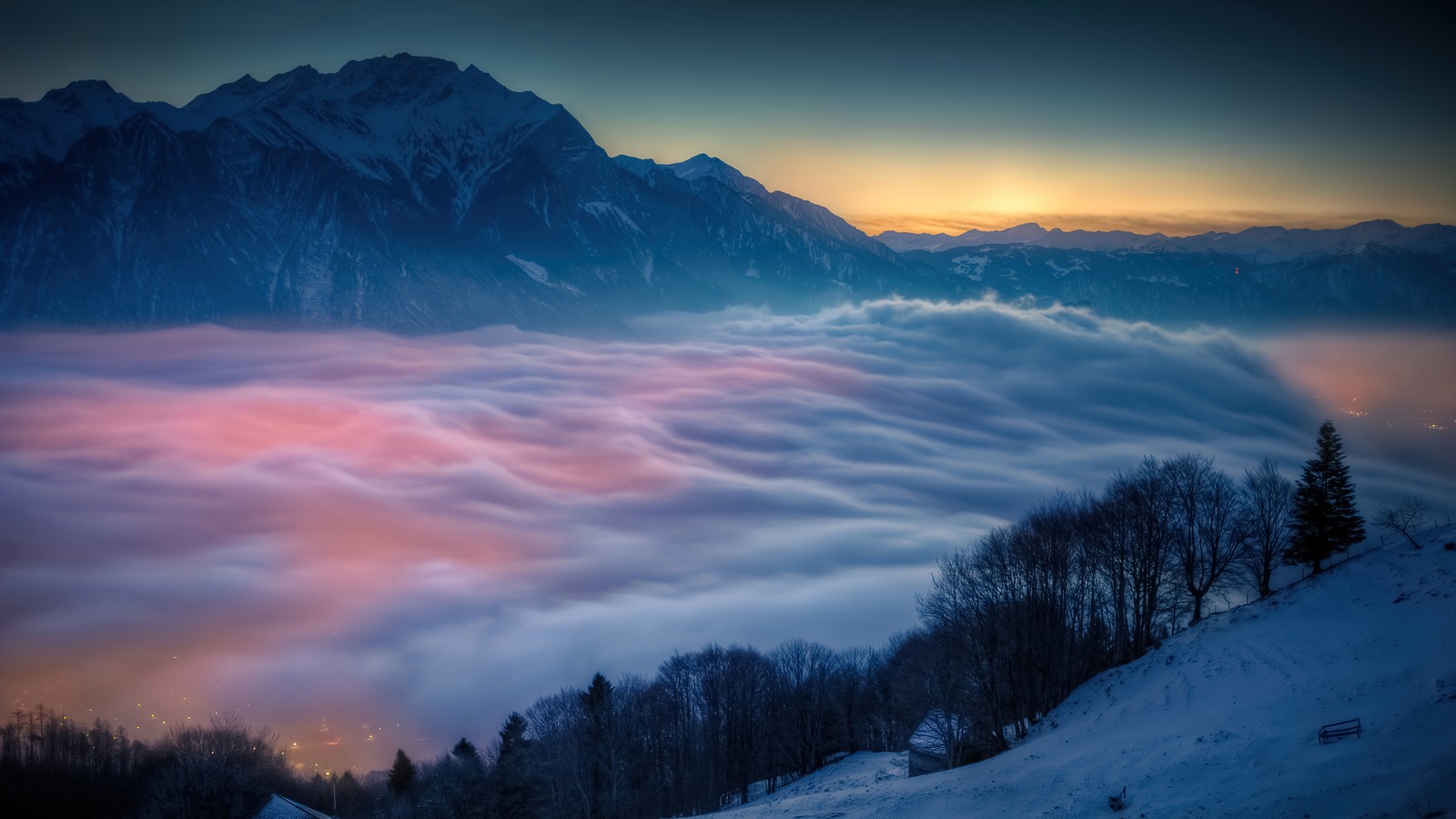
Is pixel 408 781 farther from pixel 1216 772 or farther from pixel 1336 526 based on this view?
pixel 1336 526

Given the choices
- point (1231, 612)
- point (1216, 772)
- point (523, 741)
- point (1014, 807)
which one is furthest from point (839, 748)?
point (1216, 772)

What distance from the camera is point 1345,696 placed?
34656 mm

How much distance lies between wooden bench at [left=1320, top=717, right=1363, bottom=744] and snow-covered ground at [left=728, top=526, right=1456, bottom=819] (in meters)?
0.45

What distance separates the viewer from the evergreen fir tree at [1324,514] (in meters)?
50.6

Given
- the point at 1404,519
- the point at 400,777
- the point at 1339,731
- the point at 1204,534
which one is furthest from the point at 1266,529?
the point at 400,777

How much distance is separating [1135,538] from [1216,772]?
31.0 m

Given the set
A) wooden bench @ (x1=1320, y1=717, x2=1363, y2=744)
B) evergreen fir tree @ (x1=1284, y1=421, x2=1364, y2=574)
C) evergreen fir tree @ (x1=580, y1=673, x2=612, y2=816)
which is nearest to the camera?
wooden bench @ (x1=1320, y1=717, x2=1363, y2=744)

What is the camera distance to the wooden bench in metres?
31.1

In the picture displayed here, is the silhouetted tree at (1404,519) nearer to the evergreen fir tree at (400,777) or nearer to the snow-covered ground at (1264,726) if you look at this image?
the snow-covered ground at (1264,726)

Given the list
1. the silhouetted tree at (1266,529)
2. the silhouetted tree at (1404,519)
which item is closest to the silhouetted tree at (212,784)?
the silhouetted tree at (1266,529)

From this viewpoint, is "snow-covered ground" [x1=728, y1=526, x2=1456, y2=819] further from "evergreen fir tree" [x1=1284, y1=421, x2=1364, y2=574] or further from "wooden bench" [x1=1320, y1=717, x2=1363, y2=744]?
"evergreen fir tree" [x1=1284, y1=421, x2=1364, y2=574]

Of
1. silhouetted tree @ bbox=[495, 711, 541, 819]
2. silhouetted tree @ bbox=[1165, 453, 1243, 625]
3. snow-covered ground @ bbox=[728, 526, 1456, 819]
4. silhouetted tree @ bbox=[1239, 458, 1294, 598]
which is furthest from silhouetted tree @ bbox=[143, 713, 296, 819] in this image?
silhouetted tree @ bbox=[1239, 458, 1294, 598]

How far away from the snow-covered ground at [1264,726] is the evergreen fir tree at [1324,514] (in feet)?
12.2

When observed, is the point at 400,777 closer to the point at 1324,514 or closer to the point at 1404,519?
the point at 1324,514
